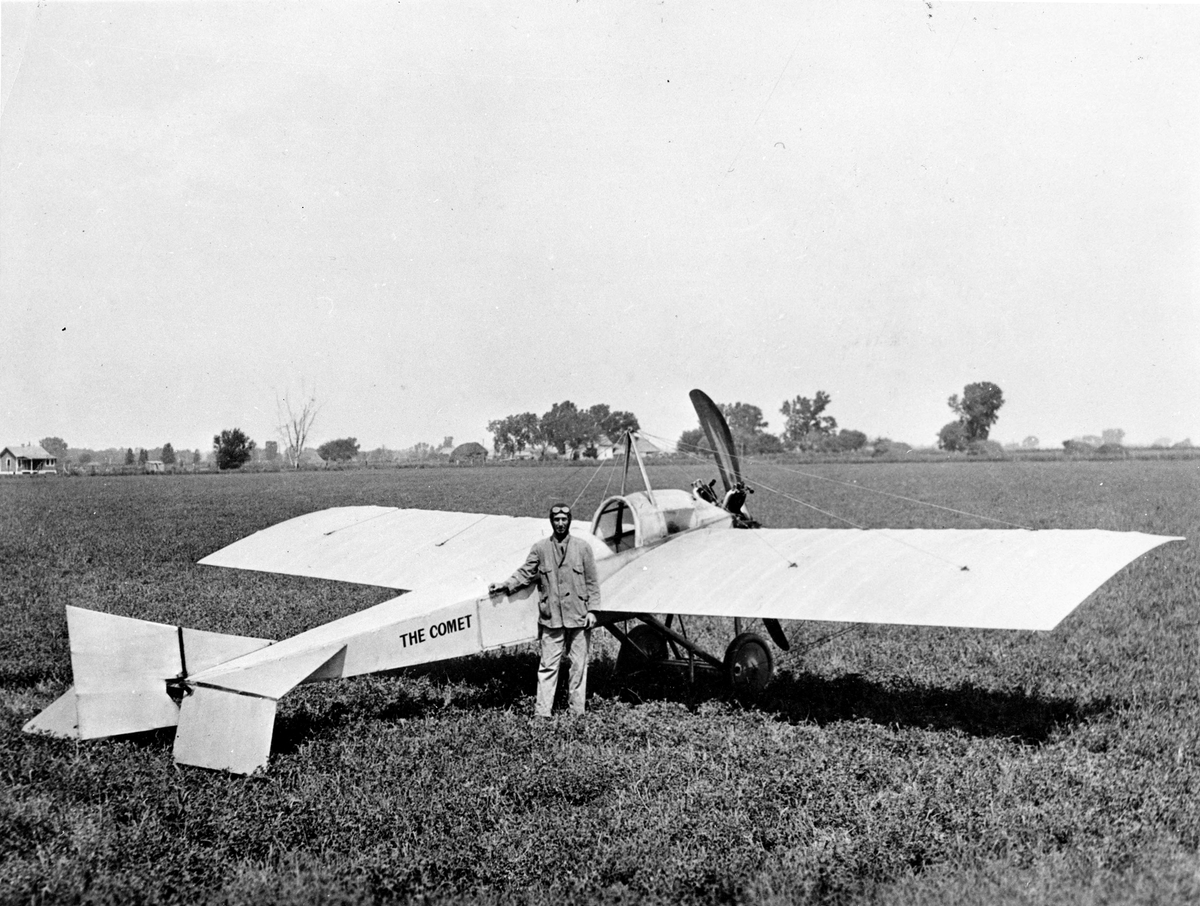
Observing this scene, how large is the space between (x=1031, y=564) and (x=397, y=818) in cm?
483

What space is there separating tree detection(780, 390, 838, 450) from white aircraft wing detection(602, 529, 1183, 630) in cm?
8124

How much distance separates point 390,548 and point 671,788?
16.6ft

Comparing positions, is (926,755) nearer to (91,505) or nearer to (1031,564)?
(1031,564)

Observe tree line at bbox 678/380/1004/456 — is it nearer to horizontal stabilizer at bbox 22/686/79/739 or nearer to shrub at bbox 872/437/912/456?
shrub at bbox 872/437/912/456

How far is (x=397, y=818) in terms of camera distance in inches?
188

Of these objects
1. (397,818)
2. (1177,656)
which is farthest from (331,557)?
(1177,656)

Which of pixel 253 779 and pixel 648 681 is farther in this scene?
pixel 648 681

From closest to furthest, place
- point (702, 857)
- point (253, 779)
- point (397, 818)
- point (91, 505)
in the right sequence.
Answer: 1. point (702, 857)
2. point (397, 818)
3. point (253, 779)
4. point (91, 505)

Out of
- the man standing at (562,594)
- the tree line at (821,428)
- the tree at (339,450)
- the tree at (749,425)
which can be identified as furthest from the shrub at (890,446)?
the man standing at (562,594)

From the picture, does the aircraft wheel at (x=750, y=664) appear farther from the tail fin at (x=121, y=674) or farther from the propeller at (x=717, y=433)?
the tail fin at (x=121, y=674)

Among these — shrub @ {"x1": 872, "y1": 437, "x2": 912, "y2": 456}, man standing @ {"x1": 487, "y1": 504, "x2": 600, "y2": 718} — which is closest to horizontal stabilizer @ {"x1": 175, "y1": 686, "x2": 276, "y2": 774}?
man standing @ {"x1": 487, "y1": 504, "x2": 600, "y2": 718}

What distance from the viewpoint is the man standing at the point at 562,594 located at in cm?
698

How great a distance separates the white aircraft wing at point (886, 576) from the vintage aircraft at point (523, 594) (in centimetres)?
2

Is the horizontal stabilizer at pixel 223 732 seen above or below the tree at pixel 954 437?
below
